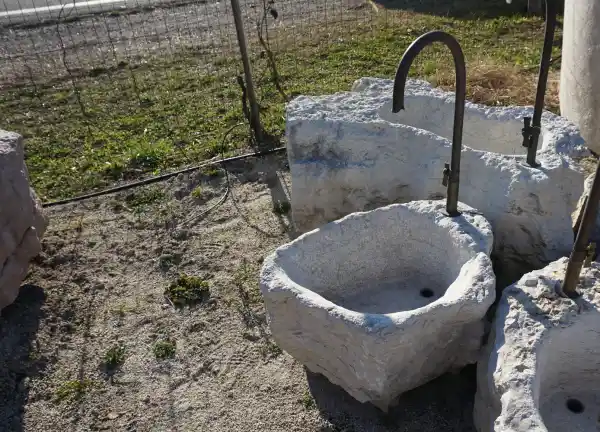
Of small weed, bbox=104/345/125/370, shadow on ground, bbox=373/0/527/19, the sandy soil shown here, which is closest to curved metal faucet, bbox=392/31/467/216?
the sandy soil

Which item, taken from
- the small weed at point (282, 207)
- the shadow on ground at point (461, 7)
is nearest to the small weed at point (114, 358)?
the small weed at point (282, 207)

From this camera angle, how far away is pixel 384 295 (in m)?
3.92

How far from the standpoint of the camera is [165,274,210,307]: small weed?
4648mm

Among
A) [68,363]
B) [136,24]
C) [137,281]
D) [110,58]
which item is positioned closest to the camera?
[68,363]

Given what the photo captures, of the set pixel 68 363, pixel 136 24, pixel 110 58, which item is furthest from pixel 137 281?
pixel 136 24

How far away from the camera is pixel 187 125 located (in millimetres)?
7445

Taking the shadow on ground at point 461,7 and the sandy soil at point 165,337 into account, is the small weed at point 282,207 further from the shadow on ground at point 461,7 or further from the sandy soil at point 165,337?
the shadow on ground at point 461,7

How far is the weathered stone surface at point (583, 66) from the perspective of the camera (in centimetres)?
564

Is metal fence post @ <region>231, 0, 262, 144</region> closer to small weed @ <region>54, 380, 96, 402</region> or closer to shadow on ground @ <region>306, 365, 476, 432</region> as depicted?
small weed @ <region>54, 380, 96, 402</region>

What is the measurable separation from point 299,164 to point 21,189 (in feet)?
7.26

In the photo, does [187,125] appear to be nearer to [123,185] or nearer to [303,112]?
[123,185]

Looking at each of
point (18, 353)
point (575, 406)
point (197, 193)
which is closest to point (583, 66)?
point (575, 406)

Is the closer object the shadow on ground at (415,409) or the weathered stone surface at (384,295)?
the weathered stone surface at (384,295)

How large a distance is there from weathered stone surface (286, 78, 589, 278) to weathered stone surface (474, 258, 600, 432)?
1.68 ft
